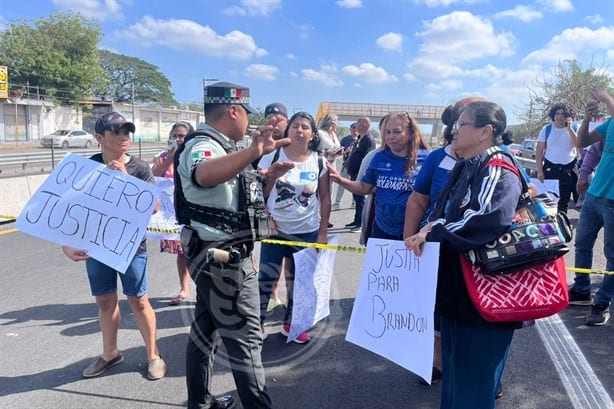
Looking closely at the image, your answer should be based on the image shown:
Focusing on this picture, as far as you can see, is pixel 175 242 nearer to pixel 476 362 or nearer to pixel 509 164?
pixel 476 362

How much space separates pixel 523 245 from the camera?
1790 mm

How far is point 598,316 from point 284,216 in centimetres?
302

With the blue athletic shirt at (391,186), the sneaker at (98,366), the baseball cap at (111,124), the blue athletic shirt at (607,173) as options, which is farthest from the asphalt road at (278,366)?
the baseball cap at (111,124)

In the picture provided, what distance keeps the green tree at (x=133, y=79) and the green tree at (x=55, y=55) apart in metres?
33.1

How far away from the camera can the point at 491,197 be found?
1.83m

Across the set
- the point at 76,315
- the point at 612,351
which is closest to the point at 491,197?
the point at 612,351

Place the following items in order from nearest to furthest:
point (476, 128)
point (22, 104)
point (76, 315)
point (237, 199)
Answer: point (476, 128)
point (237, 199)
point (76, 315)
point (22, 104)

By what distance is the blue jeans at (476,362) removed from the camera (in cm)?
196

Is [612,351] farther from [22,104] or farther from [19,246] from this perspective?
[22,104]

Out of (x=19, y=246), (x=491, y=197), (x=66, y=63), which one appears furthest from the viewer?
(x=66, y=63)

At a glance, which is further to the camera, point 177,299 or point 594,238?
point 177,299

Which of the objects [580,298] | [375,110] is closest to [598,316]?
[580,298]

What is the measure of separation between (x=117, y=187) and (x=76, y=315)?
5.93ft

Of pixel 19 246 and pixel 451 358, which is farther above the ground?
pixel 451 358
